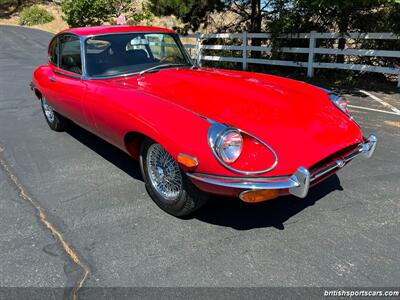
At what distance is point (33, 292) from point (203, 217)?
1.44 metres

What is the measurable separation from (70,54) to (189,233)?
2.90 metres

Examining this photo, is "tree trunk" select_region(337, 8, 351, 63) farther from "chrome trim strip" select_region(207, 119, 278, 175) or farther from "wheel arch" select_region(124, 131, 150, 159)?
"chrome trim strip" select_region(207, 119, 278, 175)

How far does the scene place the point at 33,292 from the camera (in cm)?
241

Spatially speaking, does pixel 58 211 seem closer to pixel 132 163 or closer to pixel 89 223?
pixel 89 223

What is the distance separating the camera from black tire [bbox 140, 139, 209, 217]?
9.73ft

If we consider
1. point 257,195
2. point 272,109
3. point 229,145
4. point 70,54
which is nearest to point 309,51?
point 70,54

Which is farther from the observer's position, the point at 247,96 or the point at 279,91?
the point at 279,91

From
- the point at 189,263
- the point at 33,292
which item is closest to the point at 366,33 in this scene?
the point at 189,263

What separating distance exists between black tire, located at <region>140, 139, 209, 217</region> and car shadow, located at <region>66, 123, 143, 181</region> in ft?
2.10

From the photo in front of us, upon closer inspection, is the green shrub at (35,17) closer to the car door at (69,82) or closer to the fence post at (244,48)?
the fence post at (244,48)

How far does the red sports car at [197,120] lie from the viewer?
2.66 metres

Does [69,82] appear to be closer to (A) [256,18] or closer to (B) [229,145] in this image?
(B) [229,145]

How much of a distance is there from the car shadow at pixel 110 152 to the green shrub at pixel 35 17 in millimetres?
33984

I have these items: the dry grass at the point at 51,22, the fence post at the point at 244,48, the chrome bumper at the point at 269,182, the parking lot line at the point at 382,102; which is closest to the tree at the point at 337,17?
the fence post at the point at 244,48
